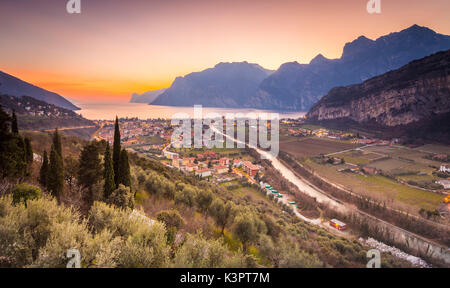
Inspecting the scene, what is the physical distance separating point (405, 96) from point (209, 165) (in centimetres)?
6084

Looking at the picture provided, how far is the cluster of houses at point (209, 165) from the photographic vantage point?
31466mm

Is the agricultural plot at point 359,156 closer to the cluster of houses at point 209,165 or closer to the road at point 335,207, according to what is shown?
the road at point 335,207

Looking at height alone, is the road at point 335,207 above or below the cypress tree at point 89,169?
below

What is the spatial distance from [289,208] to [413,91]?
6084 cm

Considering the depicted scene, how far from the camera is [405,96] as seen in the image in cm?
5794

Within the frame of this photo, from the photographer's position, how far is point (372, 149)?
44469 millimetres

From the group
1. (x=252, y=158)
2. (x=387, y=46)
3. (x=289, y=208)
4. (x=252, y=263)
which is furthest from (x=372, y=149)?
(x=387, y=46)

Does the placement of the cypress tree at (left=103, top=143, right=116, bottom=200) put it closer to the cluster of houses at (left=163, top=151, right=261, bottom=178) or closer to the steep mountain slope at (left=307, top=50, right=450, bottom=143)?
the cluster of houses at (left=163, top=151, right=261, bottom=178)

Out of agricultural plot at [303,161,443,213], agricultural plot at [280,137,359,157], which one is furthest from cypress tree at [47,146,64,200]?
agricultural plot at [280,137,359,157]

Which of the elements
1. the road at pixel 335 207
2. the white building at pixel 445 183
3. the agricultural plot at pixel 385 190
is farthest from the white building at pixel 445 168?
the road at pixel 335 207

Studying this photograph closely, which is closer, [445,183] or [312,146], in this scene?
[445,183]

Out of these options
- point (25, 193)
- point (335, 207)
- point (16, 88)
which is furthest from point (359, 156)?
point (16, 88)

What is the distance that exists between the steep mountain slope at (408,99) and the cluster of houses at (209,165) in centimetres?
4280

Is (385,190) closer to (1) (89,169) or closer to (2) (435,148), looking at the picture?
(2) (435,148)
